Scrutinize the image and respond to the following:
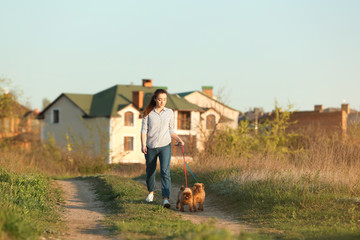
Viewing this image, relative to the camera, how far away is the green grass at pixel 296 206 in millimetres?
7871

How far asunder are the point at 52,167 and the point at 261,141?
11835mm

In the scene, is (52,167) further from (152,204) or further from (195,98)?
(195,98)

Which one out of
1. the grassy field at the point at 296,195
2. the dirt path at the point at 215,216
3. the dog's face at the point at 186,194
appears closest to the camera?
the grassy field at the point at 296,195

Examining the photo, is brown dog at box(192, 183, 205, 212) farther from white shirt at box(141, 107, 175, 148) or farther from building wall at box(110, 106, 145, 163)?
building wall at box(110, 106, 145, 163)

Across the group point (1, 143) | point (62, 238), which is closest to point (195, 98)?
point (1, 143)

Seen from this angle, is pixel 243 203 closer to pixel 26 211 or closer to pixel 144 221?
pixel 144 221

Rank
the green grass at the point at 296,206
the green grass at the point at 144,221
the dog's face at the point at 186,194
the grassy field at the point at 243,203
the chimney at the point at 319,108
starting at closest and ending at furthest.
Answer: the green grass at the point at 144,221 < the grassy field at the point at 243,203 < the green grass at the point at 296,206 < the dog's face at the point at 186,194 < the chimney at the point at 319,108

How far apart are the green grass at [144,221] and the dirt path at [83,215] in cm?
22

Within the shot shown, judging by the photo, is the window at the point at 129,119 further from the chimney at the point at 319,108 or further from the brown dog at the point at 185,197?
the brown dog at the point at 185,197

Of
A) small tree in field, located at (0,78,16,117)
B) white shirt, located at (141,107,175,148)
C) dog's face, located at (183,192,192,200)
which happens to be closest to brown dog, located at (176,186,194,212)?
dog's face, located at (183,192,192,200)

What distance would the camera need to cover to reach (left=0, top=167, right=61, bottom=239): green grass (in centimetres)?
636

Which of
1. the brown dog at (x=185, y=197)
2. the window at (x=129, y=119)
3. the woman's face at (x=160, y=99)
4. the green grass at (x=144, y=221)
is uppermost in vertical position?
the window at (x=129, y=119)

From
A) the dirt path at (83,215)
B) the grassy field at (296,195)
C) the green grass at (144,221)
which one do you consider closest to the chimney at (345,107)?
the grassy field at (296,195)

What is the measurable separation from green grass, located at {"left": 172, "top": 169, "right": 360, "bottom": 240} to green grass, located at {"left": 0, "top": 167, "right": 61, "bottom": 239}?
12.0 feet
